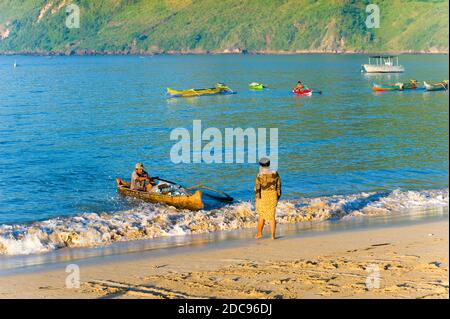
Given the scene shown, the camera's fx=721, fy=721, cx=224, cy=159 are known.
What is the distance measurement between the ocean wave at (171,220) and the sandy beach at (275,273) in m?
2.46

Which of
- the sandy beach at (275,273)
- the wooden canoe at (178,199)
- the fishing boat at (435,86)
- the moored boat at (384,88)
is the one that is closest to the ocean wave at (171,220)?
the wooden canoe at (178,199)

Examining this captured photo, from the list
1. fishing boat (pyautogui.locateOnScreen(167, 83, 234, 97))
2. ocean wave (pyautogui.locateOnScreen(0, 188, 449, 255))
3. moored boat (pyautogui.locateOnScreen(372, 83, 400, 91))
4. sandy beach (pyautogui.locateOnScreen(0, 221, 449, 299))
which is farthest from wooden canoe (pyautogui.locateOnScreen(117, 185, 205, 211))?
moored boat (pyautogui.locateOnScreen(372, 83, 400, 91))

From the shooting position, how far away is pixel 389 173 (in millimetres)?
26219

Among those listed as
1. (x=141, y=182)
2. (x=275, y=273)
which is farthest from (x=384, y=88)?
(x=275, y=273)

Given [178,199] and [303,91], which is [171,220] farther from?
[303,91]

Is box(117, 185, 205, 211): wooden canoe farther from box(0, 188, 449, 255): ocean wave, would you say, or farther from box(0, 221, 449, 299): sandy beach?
box(0, 221, 449, 299): sandy beach

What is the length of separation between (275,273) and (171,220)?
6.69m

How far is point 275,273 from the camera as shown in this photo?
12.4 m

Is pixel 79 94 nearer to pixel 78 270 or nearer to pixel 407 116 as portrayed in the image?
pixel 407 116

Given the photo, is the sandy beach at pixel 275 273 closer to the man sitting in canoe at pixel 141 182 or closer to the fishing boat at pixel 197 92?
the man sitting in canoe at pixel 141 182

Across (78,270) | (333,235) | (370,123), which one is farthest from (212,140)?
(78,270)

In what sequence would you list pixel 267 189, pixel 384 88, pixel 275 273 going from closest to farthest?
1. pixel 275 273
2. pixel 267 189
3. pixel 384 88

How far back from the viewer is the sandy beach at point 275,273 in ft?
Result: 36.8

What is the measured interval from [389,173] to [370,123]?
665 inches
